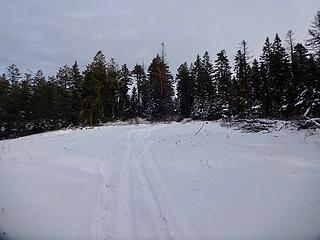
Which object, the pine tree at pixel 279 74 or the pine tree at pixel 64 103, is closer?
the pine tree at pixel 279 74

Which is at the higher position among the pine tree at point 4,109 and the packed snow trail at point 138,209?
the pine tree at point 4,109

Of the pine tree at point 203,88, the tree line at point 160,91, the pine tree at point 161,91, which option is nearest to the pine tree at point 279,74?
the tree line at point 160,91

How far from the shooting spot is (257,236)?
21.6ft

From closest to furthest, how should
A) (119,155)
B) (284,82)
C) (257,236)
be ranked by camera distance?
(257,236), (119,155), (284,82)

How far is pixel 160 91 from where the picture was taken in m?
61.9

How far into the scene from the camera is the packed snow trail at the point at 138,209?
661cm

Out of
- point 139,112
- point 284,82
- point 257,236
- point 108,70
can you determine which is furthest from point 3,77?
point 257,236

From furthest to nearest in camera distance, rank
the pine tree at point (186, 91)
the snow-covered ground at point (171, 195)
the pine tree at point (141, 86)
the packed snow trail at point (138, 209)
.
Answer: the pine tree at point (141, 86) < the pine tree at point (186, 91) < the snow-covered ground at point (171, 195) < the packed snow trail at point (138, 209)

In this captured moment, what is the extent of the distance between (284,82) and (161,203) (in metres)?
46.0

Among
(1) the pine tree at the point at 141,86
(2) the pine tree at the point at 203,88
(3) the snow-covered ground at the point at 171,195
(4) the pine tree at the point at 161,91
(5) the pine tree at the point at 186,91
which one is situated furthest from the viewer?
(1) the pine tree at the point at 141,86

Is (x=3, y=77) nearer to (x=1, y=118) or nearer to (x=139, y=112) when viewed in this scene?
(x=1, y=118)

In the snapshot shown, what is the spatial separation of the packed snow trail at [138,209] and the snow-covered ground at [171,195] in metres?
0.02

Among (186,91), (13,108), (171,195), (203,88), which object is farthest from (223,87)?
(171,195)

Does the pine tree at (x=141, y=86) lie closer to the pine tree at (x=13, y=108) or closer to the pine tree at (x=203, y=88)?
the pine tree at (x=203, y=88)
